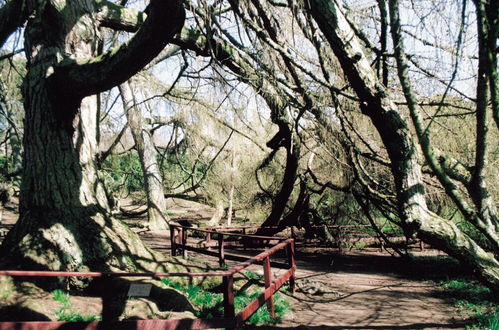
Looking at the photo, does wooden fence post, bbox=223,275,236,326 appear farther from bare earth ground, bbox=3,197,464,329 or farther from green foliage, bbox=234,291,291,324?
bare earth ground, bbox=3,197,464,329

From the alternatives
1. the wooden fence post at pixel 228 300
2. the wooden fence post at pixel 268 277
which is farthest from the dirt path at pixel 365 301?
the wooden fence post at pixel 228 300

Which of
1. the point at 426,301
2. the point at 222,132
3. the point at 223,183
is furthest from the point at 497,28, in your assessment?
the point at 223,183

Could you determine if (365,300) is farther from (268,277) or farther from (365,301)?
(268,277)

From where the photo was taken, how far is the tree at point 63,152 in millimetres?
4695

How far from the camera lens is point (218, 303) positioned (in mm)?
5395

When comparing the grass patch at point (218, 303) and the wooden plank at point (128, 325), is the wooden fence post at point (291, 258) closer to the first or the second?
the grass patch at point (218, 303)

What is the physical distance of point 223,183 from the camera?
17703 millimetres

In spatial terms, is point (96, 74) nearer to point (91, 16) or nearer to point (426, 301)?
point (91, 16)

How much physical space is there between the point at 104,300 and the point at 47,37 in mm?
3782

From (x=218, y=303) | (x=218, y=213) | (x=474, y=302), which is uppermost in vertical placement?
(x=218, y=213)

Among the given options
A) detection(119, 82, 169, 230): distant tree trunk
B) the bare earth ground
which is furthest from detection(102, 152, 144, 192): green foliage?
the bare earth ground

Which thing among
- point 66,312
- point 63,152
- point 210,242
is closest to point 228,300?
point 66,312

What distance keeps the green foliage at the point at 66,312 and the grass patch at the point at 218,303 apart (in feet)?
4.25

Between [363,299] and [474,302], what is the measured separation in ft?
5.96
